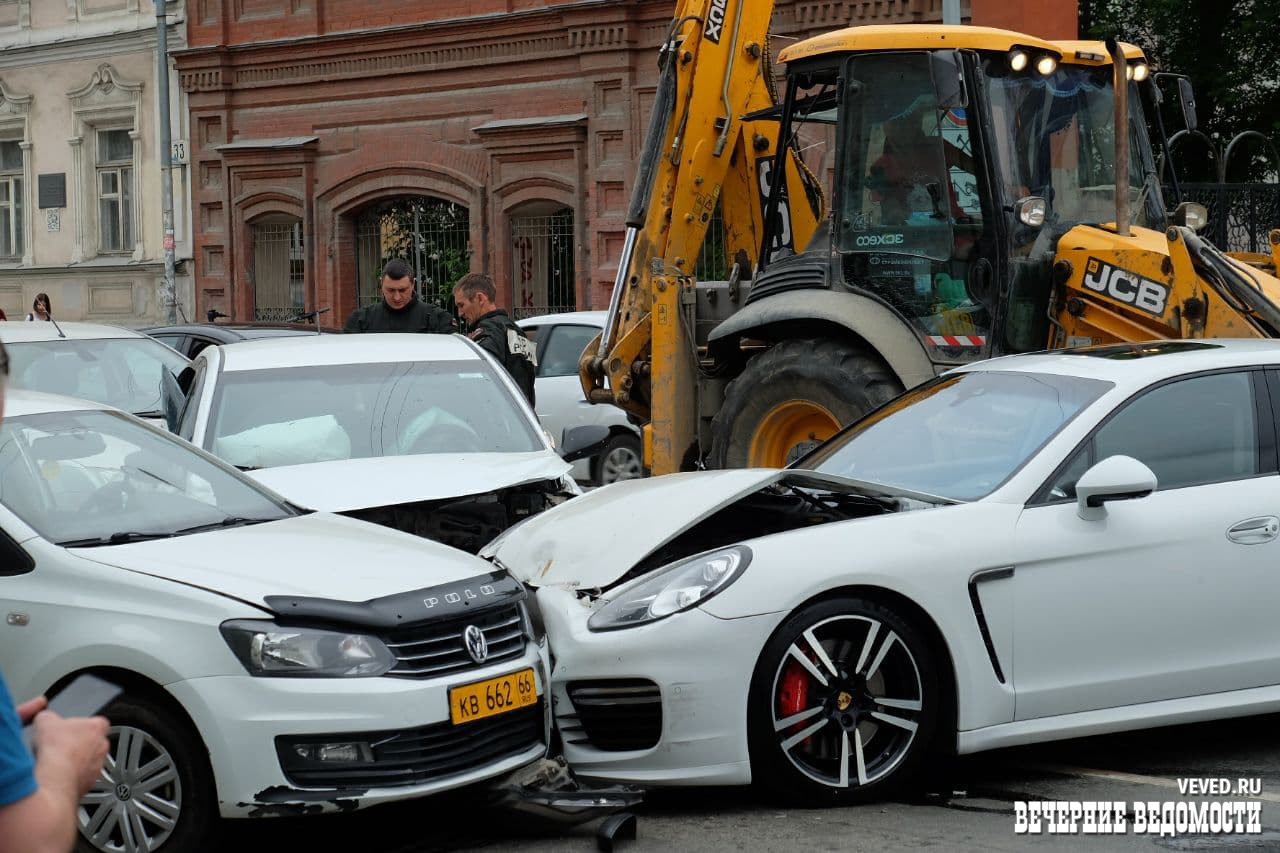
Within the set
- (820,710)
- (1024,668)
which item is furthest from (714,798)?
(1024,668)

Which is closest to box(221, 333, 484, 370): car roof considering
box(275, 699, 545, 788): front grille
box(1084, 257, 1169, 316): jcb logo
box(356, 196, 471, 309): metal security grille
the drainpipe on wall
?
box(1084, 257, 1169, 316): jcb logo

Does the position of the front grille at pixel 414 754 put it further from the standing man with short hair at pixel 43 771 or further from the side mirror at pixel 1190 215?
the side mirror at pixel 1190 215

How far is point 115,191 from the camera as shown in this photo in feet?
100

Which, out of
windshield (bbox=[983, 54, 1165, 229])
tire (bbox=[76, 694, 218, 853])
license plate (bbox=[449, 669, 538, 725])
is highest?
windshield (bbox=[983, 54, 1165, 229])

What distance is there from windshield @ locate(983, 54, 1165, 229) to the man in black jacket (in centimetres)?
365

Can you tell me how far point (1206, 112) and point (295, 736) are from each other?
2146cm

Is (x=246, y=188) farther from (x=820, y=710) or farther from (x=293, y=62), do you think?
(x=820, y=710)

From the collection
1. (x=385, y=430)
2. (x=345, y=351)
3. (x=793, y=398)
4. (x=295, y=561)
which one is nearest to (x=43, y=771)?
(x=295, y=561)

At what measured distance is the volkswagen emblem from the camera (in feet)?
17.2

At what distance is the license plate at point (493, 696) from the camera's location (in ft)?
16.7

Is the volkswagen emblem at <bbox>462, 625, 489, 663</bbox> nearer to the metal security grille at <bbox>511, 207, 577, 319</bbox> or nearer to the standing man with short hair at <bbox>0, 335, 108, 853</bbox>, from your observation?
the standing man with short hair at <bbox>0, 335, 108, 853</bbox>

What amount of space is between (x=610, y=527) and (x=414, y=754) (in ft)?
5.03

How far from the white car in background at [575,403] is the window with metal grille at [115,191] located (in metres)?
16.7

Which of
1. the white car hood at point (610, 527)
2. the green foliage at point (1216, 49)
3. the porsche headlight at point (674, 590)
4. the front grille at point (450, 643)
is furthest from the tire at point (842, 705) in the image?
the green foliage at point (1216, 49)
